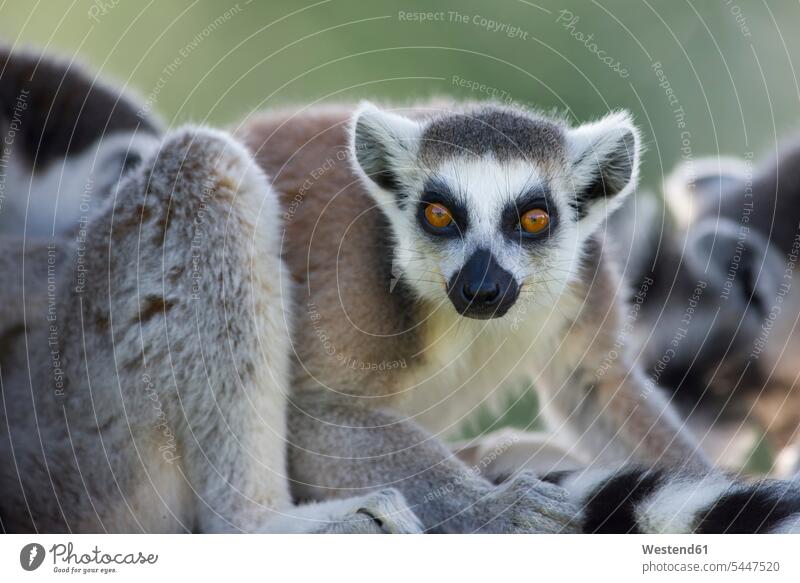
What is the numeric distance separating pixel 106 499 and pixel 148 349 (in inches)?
16.4

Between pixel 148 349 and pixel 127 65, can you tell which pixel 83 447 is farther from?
pixel 127 65

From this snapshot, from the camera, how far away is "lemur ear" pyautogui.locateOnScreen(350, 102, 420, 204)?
2.79 metres

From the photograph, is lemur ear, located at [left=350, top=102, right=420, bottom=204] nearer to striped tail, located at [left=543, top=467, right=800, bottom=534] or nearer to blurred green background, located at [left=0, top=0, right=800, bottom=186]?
blurred green background, located at [left=0, top=0, right=800, bottom=186]

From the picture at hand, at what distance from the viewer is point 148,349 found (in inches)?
101

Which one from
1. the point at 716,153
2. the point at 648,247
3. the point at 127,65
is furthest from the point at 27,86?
the point at 716,153

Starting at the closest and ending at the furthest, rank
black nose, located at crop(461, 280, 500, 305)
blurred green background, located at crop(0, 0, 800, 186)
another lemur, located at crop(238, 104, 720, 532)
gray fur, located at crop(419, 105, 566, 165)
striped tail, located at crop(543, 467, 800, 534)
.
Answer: striped tail, located at crop(543, 467, 800, 534)
black nose, located at crop(461, 280, 500, 305)
another lemur, located at crop(238, 104, 720, 532)
gray fur, located at crop(419, 105, 566, 165)
blurred green background, located at crop(0, 0, 800, 186)

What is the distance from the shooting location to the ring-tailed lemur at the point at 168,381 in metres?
2.55

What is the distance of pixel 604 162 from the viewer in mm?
2836

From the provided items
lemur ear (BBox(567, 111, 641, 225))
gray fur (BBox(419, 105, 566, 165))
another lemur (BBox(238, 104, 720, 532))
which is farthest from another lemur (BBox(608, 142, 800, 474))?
gray fur (BBox(419, 105, 566, 165))

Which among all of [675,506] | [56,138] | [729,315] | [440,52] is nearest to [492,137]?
[675,506]

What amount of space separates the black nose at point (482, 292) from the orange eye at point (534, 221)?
0.93ft

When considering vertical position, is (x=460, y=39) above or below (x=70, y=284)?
above

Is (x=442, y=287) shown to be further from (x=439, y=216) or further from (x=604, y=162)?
(x=604, y=162)

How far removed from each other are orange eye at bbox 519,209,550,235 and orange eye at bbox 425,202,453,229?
0.20 m
